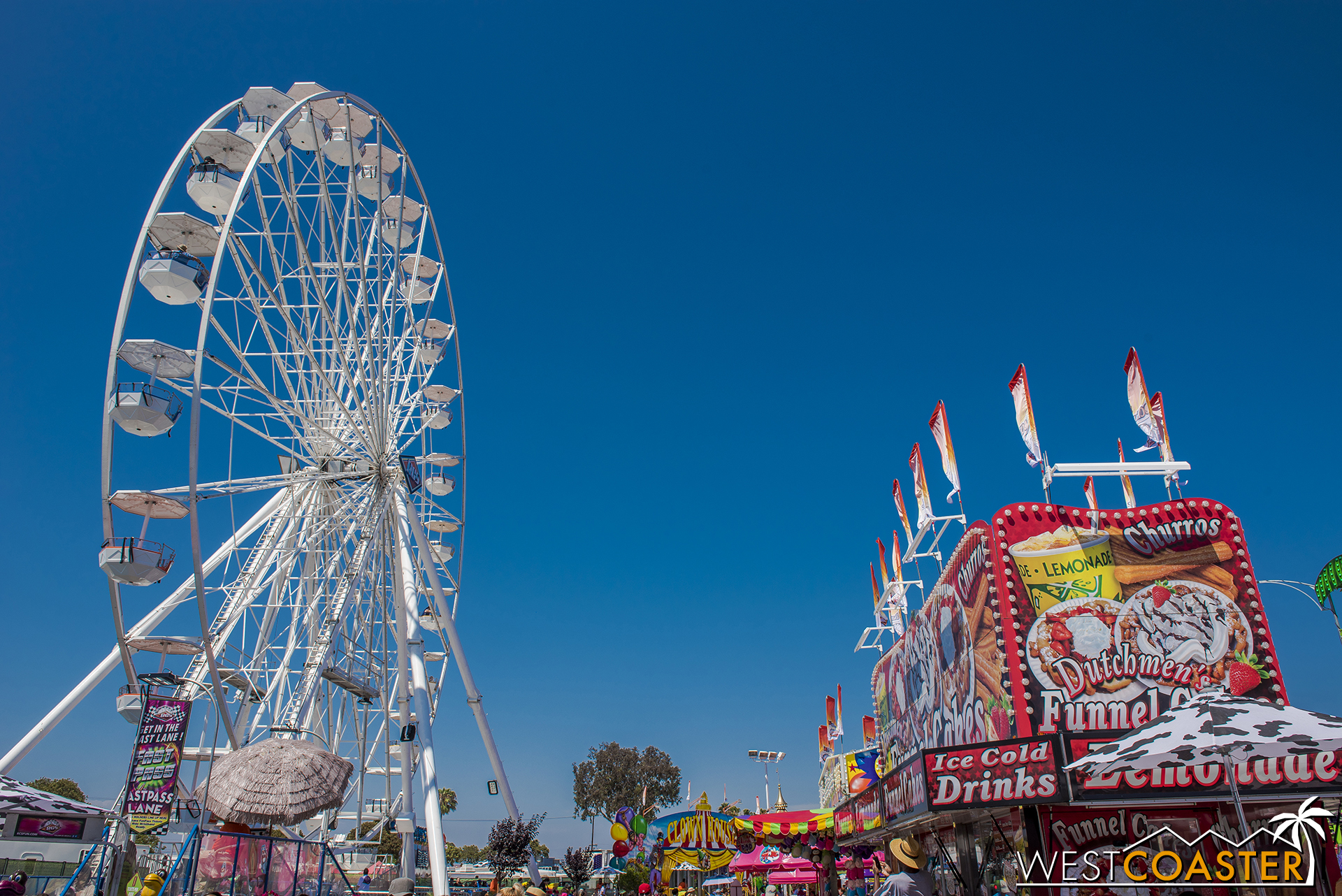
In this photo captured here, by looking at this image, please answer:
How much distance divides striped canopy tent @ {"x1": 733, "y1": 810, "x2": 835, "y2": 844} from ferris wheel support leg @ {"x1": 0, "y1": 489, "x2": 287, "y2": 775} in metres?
13.1

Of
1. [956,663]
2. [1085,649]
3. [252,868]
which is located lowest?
[252,868]

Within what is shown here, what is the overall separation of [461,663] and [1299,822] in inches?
665

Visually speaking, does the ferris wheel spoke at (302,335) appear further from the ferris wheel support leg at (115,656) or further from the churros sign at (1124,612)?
the churros sign at (1124,612)

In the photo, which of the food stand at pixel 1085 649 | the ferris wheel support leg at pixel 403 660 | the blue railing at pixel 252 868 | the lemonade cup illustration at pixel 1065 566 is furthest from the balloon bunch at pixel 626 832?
the lemonade cup illustration at pixel 1065 566

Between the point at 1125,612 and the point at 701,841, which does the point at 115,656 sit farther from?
the point at 1125,612

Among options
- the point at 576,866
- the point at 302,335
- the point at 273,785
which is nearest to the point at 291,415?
the point at 302,335

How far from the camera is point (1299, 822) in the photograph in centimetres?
646

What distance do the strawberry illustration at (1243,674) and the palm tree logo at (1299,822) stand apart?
21.7ft

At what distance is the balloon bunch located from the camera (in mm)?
23422

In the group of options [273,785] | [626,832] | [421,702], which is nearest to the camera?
[273,785]

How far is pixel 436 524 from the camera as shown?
1046 inches

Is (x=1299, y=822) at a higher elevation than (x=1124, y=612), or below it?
below

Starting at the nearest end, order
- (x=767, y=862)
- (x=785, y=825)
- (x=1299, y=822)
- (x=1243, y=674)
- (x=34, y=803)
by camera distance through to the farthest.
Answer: (x=1299, y=822) < (x=34, y=803) < (x=1243, y=674) < (x=767, y=862) < (x=785, y=825)

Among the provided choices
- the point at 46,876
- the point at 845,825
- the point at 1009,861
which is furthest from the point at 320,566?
the point at 1009,861
